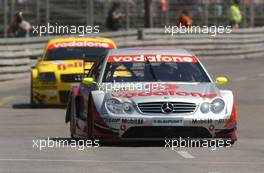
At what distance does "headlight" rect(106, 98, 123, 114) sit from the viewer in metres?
13.1

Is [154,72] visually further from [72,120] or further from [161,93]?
[72,120]

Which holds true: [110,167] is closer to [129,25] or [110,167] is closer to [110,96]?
[110,96]

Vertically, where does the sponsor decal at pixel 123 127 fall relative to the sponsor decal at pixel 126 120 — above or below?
below

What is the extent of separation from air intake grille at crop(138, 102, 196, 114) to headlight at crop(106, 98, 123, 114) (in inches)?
9.8

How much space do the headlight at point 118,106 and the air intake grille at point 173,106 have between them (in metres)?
0.13

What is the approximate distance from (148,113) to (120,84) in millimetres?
853

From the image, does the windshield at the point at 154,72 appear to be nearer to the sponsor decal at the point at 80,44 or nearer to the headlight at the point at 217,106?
the headlight at the point at 217,106

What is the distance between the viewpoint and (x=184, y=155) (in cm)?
1227

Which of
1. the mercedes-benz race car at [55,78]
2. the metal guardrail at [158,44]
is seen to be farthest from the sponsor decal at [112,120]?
the metal guardrail at [158,44]

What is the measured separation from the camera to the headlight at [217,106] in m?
13.2

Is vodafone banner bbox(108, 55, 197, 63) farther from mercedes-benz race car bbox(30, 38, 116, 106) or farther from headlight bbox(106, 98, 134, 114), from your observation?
mercedes-benz race car bbox(30, 38, 116, 106)

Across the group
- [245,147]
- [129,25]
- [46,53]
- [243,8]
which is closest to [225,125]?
[245,147]

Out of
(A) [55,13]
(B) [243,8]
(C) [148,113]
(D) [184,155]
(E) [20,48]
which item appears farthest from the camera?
(B) [243,8]

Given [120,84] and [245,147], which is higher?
[120,84]
